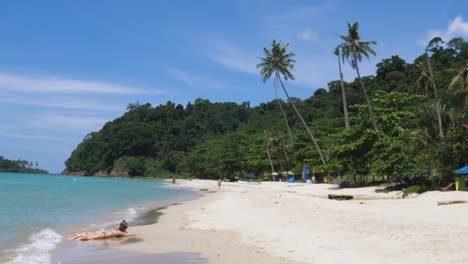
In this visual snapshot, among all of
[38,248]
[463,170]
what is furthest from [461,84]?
[38,248]

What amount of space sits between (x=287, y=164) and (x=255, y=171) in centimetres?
1230

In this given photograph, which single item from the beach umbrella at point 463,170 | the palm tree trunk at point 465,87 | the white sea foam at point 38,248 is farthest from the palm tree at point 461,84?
the white sea foam at point 38,248

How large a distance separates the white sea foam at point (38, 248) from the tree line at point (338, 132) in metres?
21.4

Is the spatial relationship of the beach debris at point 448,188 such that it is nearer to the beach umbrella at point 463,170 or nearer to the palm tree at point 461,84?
the beach umbrella at point 463,170

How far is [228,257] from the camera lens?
10.6m

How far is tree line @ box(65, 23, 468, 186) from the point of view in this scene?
93.6 ft

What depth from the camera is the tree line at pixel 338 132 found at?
28.5 meters

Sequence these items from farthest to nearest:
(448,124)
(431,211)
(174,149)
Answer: (174,149) < (448,124) < (431,211)

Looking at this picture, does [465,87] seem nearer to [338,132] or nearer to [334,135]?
[334,135]

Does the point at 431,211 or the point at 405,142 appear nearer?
the point at 431,211

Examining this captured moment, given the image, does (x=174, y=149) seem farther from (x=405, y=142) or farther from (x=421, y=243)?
(x=421, y=243)

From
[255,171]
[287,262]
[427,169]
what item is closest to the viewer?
[287,262]

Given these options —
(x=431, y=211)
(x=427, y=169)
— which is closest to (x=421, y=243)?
(x=431, y=211)

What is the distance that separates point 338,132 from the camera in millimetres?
57406
